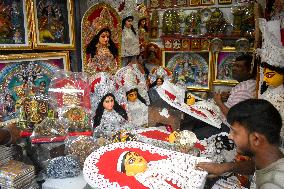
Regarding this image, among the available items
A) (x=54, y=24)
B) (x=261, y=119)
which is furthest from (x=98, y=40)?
(x=261, y=119)

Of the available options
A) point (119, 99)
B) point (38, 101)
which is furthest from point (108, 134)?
point (38, 101)

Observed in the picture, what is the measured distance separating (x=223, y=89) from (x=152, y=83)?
1682 millimetres

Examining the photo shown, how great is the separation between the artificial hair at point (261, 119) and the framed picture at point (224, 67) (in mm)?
3204

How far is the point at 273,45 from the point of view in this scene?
2062 millimetres

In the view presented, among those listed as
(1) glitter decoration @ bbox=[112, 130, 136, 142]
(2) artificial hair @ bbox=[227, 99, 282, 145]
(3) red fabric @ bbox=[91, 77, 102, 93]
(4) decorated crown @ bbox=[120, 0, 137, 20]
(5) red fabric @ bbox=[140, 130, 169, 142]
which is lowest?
(5) red fabric @ bbox=[140, 130, 169, 142]

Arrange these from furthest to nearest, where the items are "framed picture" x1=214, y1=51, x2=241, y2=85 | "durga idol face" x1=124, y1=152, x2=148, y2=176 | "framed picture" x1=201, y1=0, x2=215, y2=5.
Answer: "framed picture" x1=201, y1=0, x2=215, y2=5
"framed picture" x1=214, y1=51, x2=241, y2=85
"durga idol face" x1=124, y1=152, x2=148, y2=176

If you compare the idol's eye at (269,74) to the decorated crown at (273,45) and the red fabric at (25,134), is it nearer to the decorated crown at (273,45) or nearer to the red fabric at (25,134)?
the decorated crown at (273,45)

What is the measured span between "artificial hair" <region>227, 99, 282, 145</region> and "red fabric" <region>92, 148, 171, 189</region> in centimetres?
46

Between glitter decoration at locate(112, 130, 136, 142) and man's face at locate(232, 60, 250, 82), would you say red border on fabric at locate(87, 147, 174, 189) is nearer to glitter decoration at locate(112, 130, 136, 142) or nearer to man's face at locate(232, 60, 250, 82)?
glitter decoration at locate(112, 130, 136, 142)

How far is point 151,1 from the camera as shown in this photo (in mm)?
4879

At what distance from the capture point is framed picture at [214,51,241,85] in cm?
430

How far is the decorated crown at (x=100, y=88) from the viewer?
208 cm

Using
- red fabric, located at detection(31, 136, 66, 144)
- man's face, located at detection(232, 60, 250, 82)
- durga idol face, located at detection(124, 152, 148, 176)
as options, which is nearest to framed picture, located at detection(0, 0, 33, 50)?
red fabric, located at detection(31, 136, 66, 144)

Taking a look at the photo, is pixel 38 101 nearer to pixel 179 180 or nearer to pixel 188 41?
pixel 179 180
